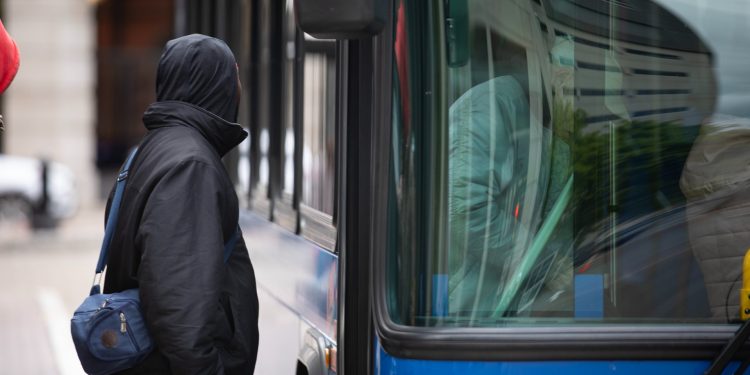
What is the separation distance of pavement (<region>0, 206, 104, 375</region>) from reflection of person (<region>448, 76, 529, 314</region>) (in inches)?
266

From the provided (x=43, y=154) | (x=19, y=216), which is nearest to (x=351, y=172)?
(x=19, y=216)

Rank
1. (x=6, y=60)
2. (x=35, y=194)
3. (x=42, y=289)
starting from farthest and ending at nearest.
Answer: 1. (x=35, y=194)
2. (x=42, y=289)
3. (x=6, y=60)

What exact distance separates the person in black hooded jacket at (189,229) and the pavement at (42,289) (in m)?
6.28

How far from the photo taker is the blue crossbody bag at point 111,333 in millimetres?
3297

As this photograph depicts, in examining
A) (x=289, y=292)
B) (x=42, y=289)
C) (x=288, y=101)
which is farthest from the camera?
(x=42, y=289)

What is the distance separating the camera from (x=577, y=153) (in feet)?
10.4

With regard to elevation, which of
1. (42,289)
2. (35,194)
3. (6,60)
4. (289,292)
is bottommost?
(35,194)

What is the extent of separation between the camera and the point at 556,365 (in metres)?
3.08

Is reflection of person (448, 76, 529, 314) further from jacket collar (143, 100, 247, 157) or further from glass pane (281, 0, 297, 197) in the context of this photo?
glass pane (281, 0, 297, 197)

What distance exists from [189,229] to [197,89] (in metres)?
0.45

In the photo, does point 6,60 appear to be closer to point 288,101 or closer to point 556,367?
point 288,101

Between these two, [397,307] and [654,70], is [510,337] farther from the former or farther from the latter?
[654,70]

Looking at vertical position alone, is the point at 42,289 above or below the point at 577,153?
below

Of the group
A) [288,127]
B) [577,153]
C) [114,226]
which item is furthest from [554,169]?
[288,127]
